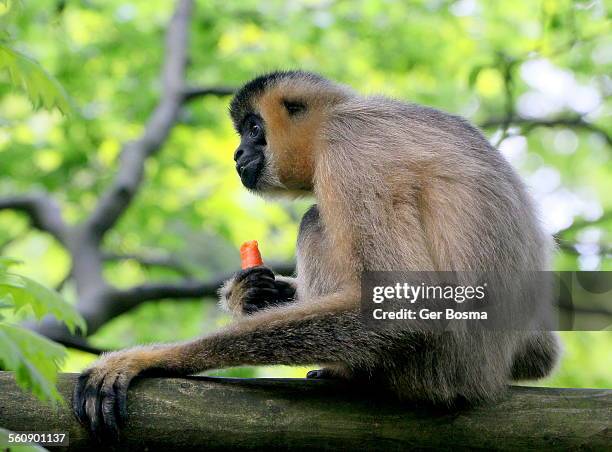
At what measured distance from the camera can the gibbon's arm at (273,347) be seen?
18.7 ft

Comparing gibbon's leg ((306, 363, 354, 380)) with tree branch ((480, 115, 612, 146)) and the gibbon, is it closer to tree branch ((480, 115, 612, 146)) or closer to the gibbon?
the gibbon

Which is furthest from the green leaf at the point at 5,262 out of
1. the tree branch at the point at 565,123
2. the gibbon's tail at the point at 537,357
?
the tree branch at the point at 565,123

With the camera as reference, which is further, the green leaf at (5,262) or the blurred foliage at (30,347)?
the green leaf at (5,262)

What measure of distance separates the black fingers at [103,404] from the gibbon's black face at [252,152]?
2.70 m

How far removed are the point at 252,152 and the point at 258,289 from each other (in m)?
1.43

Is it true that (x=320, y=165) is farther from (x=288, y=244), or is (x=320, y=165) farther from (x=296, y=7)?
(x=288, y=244)

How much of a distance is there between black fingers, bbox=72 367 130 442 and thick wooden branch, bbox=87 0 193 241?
29.4 ft

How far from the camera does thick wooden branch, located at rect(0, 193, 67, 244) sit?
578 inches

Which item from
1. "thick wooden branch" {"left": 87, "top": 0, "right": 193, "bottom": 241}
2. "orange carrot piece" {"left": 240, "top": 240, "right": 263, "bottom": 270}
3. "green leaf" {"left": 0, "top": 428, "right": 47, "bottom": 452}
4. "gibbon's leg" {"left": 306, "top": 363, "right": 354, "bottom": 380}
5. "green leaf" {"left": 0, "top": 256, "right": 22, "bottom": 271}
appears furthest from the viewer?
"thick wooden branch" {"left": 87, "top": 0, "right": 193, "bottom": 241}

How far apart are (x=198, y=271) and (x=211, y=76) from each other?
200 inches

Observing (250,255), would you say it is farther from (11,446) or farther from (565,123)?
(565,123)

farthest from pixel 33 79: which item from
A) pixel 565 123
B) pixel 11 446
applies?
pixel 565 123

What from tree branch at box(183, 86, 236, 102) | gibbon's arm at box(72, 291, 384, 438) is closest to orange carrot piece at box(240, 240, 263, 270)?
gibbon's arm at box(72, 291, 384, 438)

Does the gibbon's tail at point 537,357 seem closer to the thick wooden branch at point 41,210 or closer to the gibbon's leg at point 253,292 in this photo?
the gibbon's leg at point 253,292
